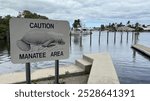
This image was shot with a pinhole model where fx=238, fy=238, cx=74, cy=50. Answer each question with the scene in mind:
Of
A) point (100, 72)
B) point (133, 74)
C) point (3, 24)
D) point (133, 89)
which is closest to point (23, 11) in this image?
point (3, 24)

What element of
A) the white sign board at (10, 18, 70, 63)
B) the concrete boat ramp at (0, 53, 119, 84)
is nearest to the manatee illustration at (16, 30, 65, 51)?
the white sign board at (10, 18, 70, 63)

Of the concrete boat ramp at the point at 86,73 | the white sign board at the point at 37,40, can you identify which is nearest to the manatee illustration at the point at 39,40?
the white sign board at the point at 37,40

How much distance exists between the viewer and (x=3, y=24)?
172 ft

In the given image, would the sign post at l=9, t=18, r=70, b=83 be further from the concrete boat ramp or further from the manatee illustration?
the concrete boat ramp

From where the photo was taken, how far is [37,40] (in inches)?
200

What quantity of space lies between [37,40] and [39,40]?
0.05 m

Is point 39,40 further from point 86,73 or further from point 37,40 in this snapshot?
point 86,73

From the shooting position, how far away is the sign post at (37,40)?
15.3 ft

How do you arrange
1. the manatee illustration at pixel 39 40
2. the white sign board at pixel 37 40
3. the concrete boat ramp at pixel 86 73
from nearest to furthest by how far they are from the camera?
the white sign board at pixel 37 40
the manatee illustration at pixel 39 40
the concrete boat ramp at pixel 86 73

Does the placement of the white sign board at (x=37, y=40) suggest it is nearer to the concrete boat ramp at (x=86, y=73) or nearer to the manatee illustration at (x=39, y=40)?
the manatee illustration at (x=39, y=40)

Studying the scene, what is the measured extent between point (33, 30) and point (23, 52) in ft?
1.61

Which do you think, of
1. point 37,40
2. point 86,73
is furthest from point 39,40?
point 86,73

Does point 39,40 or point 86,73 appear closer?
point 39,40

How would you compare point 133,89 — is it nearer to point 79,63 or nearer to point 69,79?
point 69,79
